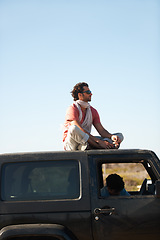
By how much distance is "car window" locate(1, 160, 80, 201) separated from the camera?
442 centimetres

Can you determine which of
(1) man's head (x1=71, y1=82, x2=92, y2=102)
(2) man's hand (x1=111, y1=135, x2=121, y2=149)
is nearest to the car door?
(2) man's hand (x1=111, y1=135, x2=121, y2=149)

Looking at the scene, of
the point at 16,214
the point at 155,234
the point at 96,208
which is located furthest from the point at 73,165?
the point at 155,234

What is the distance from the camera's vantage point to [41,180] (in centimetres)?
446

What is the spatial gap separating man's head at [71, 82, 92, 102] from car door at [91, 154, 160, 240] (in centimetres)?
223

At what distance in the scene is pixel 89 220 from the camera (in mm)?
4301

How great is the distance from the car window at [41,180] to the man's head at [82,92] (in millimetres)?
1880

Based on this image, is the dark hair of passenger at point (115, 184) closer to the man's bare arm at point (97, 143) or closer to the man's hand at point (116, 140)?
the man's bare arm at point (97, 143)

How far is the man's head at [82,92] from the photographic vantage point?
623cm

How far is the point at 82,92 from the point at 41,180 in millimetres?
2158

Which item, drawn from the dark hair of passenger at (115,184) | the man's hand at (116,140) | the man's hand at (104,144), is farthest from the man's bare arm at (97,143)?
the dark hair of passenger at (115,184)

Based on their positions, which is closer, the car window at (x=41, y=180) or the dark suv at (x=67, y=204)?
the dark suv at (x=67, y=204)

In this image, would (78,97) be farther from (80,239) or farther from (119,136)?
(80,239)

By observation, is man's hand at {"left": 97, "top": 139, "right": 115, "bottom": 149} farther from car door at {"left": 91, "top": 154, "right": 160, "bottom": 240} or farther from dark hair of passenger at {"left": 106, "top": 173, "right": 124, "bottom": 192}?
car door at {"left": 91, "top": 154, "right": 160, "bottom": 240}

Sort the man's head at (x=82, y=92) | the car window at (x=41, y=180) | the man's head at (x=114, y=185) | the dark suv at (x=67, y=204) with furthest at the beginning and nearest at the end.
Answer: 1. the man's head at (x=82, y=92)
2. the man's head at (x=114, y=185)
3. the car window at (x=41, y=180)
4. the dark suv at (x=67, y=204)
